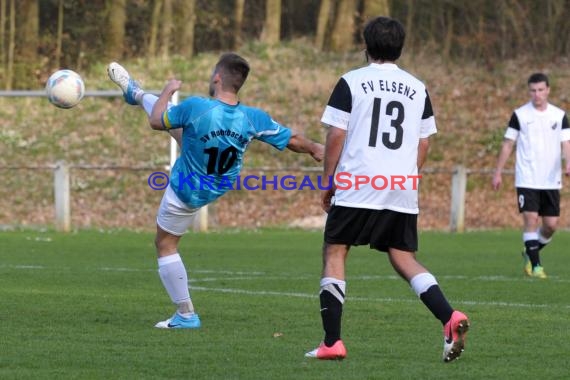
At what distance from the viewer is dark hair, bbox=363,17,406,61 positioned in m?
7.00

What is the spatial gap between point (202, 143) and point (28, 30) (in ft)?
92.6

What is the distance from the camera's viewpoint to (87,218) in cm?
2591

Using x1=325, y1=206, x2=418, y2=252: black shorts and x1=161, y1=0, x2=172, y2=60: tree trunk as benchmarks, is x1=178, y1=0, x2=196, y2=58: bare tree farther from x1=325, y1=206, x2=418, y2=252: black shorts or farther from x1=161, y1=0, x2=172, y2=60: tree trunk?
x1=325, y1=206, x2=418, y2=252: black shorts

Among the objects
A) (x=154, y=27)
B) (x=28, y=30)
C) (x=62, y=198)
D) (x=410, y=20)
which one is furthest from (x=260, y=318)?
(x=410, y=20)

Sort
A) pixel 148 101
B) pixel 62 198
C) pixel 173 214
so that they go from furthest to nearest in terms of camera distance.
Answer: pixel 62 198 < pixel 148 101 < pixel 173 214

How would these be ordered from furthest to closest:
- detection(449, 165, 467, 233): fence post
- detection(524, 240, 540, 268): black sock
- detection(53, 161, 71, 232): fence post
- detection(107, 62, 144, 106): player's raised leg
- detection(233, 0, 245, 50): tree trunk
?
detection(233, 0, 245, 50): tree trunk → detection(449, 165, 467, 233): fence post → detection(53, 161, 71, 232): fence post → detection(524, 240, 540, 268): black sock → detection(107, 62, 144, 106): player's raised leg

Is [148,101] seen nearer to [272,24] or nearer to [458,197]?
[458,197]

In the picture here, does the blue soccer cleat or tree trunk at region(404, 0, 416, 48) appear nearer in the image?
the blue soccer cleat

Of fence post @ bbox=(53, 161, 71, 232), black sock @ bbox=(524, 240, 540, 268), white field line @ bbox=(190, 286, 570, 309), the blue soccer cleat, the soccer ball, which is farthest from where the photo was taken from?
fence post @ bbox=(53, 161, 71, 232)

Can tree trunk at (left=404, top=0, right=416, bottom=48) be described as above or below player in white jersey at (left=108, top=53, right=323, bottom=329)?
above

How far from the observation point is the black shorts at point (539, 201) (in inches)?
531

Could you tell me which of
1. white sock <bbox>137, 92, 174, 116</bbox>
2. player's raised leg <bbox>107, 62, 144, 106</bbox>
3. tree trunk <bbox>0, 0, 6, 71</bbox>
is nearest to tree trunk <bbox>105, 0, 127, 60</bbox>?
tree trunk <bbox>0, 0, 6, 71</bbox>

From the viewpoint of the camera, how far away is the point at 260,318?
9094 millimetres

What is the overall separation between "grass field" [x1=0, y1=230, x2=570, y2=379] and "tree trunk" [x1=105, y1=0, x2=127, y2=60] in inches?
773
